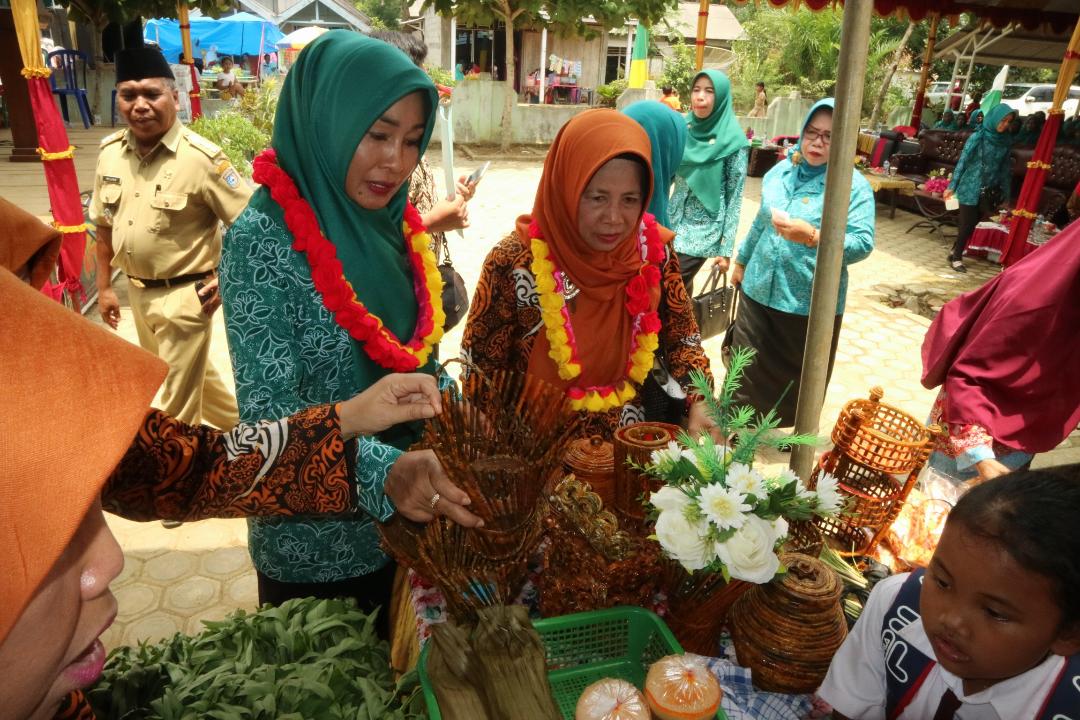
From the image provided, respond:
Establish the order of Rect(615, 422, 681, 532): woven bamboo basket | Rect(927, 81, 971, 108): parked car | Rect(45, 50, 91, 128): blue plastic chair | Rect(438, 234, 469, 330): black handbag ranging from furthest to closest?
Rect(927, 81, 971, 108): parked car < Rect(45, 50, 91, 128): blue plastic chair < Rect(438, 234, 469, 330): black handbag < Rect(615, 422, 681, 532): woven bamboo basket

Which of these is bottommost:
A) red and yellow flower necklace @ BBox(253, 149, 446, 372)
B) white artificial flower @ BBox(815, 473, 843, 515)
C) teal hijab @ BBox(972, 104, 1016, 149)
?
white artificial flower @ BBox(815, 473, 843, 515)

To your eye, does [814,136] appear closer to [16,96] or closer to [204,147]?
[204,147]

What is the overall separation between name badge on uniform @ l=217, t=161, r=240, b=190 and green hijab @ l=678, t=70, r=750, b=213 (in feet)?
8.78

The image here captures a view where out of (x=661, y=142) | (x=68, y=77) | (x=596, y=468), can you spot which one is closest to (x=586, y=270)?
(x=596, y=468)

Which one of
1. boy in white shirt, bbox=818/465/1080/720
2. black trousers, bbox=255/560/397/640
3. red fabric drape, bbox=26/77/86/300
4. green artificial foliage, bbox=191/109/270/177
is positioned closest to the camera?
boy in white shirt, bbox=818/465/1080/720

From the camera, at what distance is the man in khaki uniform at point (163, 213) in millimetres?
3279

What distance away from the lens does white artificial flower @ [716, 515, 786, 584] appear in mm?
1104

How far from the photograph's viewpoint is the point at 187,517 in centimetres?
122

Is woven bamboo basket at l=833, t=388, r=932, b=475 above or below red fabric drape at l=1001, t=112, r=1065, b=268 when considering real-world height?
below

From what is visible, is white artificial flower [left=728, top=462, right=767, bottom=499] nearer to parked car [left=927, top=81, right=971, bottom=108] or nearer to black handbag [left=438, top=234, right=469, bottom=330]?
black handbag [left=438, top=234, right=469, bottom=330]

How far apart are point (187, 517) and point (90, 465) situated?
793mm

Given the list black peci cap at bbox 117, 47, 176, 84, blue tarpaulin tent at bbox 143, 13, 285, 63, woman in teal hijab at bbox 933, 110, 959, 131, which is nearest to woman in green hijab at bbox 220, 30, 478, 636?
black peci cap at bbox 117, 47, 176, 84

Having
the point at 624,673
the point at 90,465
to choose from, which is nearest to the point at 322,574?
the point at 624,673

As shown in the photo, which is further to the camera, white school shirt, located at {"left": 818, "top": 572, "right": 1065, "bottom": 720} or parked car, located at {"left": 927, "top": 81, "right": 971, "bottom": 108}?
parked car, located at {"left": 927, "top": 81, "right": 971, "bottom": 108}
